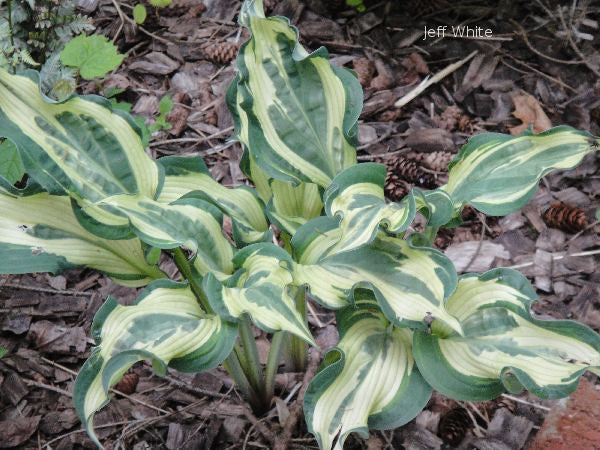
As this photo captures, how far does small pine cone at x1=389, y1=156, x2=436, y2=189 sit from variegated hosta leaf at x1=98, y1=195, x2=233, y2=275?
75 cm

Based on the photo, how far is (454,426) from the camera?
1.33 metres

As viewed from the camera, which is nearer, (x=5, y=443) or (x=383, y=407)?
(x=383, y=407)

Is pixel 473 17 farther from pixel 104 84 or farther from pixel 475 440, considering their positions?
pixel 475 440

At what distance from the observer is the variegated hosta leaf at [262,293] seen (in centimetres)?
95

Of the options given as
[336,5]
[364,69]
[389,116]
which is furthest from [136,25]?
[389,116]

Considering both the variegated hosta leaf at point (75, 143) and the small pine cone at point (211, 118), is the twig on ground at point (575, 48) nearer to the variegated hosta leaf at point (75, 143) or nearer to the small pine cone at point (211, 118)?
the small pine cone at point (211, 118)

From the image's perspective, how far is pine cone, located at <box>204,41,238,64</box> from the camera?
210 cm

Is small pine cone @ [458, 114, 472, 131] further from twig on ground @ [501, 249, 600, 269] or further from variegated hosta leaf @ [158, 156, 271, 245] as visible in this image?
variegated hosta leaf @ [158, 156, 271, 245]

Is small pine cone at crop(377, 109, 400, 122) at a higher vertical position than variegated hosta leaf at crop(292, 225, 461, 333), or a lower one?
lower

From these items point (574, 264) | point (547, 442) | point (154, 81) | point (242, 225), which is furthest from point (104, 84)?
point (547, 442)

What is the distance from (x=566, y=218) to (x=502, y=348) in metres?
0.78

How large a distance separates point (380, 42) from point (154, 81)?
30.9 inches

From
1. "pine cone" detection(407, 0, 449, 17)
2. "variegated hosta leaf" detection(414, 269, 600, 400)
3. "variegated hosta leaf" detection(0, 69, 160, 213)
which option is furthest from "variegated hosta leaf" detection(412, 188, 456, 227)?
"pine cone" detection(407, 0, 449, 17)

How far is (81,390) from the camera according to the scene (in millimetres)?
912
